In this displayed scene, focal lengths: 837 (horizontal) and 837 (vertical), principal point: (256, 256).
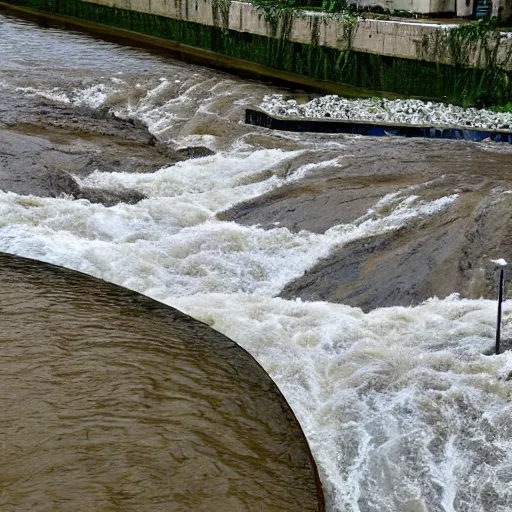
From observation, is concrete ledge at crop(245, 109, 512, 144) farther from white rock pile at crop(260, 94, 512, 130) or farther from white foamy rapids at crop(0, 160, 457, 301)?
white foamy rapids at crop(0, 160, 457, 301)

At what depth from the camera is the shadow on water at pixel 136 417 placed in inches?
200

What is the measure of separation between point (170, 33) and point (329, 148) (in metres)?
14.2

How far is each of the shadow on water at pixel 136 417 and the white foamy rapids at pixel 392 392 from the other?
418 millimetres

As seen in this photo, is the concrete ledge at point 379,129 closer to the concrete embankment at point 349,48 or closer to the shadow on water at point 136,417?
the concrete embankment at point 349,48

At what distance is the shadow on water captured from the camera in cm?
509

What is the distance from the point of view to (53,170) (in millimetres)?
12094

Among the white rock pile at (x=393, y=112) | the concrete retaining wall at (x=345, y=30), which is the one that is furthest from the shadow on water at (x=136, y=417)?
the concrete retaining wall at (x=345, y=30)

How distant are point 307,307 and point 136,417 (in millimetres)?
2883

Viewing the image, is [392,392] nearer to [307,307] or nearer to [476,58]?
[307,307]

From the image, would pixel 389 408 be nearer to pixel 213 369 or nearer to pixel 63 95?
pixel 213 369

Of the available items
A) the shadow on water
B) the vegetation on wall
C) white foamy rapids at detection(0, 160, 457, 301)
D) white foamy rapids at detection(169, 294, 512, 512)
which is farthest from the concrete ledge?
the shadow on water

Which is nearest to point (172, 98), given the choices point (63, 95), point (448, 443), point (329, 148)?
point (63, 95)

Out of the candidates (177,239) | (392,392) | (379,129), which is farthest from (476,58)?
(392,392)

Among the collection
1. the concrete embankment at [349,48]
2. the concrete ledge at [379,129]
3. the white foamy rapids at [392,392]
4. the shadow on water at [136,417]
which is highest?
the concrete embankment at [349,48]
